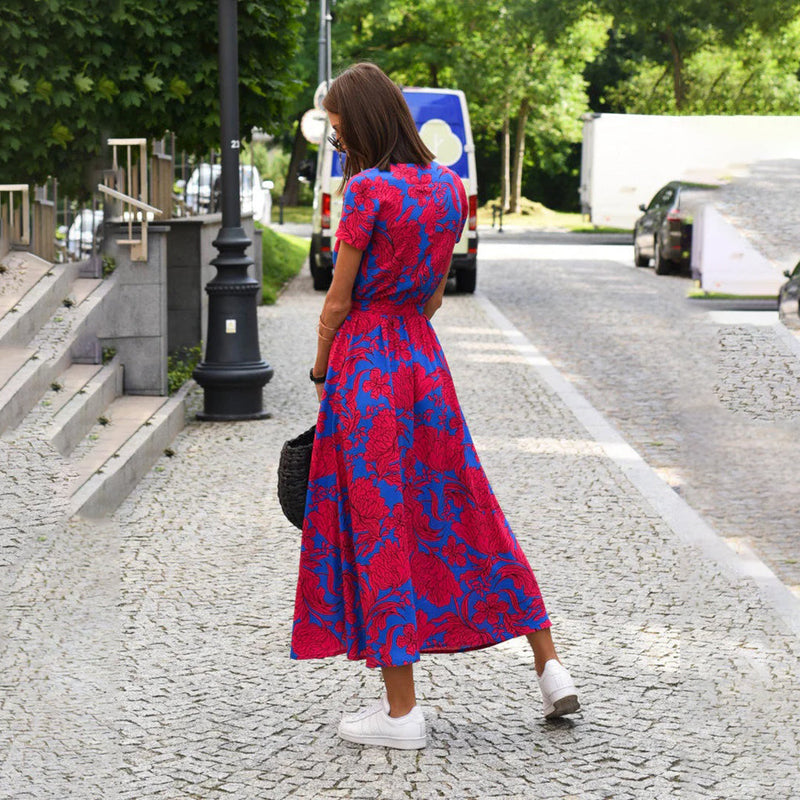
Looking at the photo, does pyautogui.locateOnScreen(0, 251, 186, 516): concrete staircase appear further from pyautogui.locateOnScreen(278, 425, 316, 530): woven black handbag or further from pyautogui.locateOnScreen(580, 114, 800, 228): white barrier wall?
pyautogui.locateOnScreen(580, 114, 800, 228): white barrier wall

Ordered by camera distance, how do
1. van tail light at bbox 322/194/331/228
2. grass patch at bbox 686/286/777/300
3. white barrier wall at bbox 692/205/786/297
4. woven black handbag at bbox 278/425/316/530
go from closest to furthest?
woven black handbag at bbox 278/425/316/530 < white barrier wall at bbox 692/205/786/297 < van tail light at bbox 322/194/331/228 < grass patch at bbox 686/286/777/300

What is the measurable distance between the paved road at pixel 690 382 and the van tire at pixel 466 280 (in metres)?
0.27

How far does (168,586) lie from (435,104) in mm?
14305

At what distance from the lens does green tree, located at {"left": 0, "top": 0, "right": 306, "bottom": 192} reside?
1032 centimetres

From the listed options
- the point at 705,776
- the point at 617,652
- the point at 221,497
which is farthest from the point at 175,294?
the point at 705,776

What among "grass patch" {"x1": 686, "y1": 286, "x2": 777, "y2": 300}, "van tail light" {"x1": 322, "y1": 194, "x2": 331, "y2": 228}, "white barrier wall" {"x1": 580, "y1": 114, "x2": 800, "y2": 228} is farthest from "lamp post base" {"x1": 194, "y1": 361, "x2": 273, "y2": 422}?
"grass patch" {"x1": 686, "y1": 286, "x2": 777, "y2": 300}

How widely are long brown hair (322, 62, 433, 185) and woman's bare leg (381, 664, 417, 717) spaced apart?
1.39m

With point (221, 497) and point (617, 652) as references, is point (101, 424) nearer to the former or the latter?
point (221, 497)

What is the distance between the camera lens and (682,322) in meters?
16.7

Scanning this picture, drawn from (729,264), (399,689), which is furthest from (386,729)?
(729,264)

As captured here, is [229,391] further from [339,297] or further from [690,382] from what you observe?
[339,297]

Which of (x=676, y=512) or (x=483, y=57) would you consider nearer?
(x=676, y=512)

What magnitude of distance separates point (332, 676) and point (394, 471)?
1.04 metres

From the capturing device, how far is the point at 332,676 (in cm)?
486
